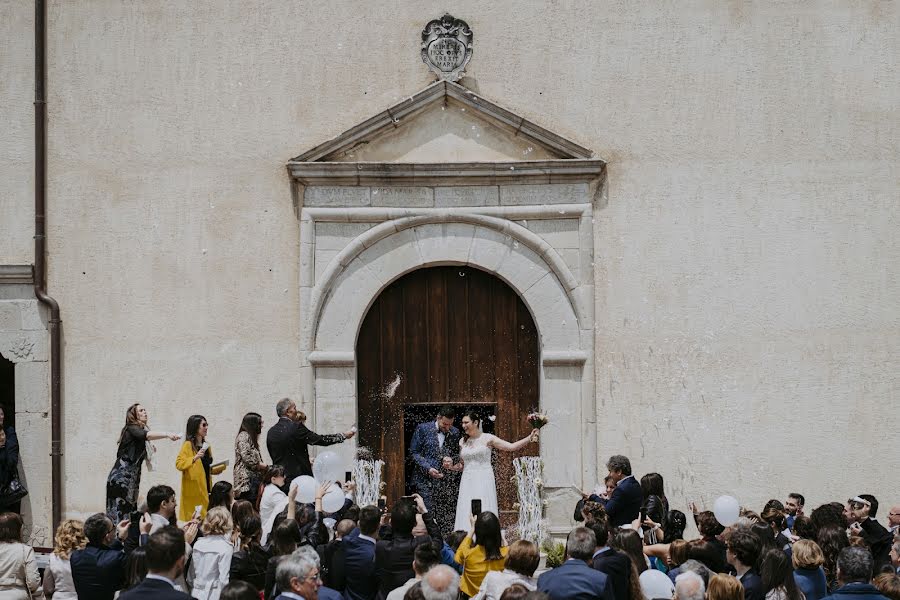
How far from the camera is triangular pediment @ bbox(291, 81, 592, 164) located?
10870mm

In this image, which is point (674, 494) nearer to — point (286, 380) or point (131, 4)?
point (286, 380)

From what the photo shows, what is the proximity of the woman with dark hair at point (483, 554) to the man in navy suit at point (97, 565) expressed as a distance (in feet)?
6.16

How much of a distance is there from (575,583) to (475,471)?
4.34 m

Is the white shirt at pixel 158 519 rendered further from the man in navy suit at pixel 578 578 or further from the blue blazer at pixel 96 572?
the man in navy suit at pixel 578 578

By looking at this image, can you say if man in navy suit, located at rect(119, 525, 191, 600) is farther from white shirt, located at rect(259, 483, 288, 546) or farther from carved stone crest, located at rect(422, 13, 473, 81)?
carved stone crest, located at rect(422, 13, 473, 81)

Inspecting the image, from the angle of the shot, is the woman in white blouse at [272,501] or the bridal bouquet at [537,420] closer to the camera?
the woman in white blouse at [272,501]

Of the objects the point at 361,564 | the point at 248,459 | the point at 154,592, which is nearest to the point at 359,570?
the point at 361,564

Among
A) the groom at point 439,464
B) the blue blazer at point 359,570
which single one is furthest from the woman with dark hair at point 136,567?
the groom at point 439,464

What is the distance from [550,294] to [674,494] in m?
2.12

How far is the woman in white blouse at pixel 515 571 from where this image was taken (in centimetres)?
602

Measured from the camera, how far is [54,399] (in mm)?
10875

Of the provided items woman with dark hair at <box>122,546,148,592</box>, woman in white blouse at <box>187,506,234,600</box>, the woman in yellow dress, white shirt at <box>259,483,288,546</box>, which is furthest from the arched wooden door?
woman with dark hair at <box>122,546,148,592</box>

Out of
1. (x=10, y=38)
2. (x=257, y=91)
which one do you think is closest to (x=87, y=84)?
(x=10, y=38)

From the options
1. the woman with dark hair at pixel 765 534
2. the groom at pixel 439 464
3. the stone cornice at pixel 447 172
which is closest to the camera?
the woman with dark hair at pixel 765 534
